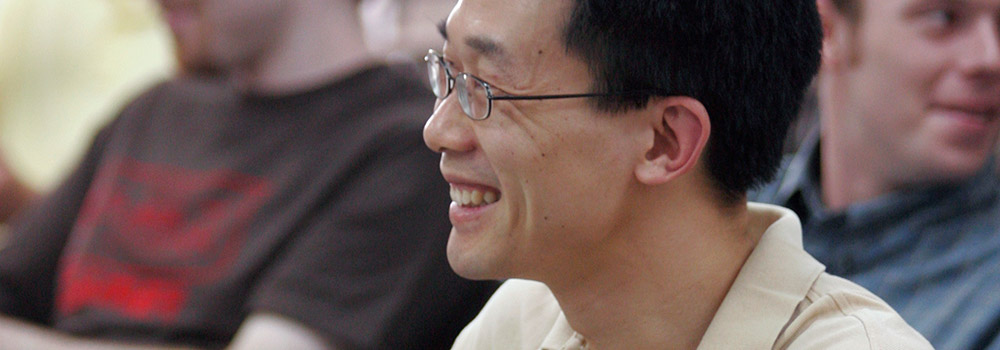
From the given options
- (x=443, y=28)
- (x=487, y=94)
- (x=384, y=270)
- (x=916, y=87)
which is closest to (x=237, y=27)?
(x=384, y=270)

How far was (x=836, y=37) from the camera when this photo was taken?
2.08 metres

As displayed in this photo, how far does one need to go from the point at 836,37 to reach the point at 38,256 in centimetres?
179

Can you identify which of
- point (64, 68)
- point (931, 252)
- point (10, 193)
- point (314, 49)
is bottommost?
point (10, 193)

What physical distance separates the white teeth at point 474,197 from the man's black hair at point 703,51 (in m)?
0.18

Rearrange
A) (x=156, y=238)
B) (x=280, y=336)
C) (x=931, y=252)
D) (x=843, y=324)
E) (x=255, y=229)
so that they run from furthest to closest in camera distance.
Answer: (x=156, y=238) < (x=255, y=229) < (x=280, y=336) < (x=931, y=252) < (x=843, y=324)

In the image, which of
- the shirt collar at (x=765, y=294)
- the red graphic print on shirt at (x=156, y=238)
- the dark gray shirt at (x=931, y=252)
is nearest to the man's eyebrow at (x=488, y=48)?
the shirt collar at (x=765, y=294)

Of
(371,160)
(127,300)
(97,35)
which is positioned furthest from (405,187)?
(97,35)

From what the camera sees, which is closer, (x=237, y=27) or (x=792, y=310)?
(x=792, y=310)

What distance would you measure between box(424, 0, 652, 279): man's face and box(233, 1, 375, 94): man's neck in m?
1.09

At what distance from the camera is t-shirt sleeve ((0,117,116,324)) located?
2561 millimetres

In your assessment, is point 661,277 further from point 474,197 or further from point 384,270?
point 384,270

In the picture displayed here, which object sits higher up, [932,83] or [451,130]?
[451,130]

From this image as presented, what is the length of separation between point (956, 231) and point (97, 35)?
8.71 ft

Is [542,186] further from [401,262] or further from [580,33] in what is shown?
[401,262]
